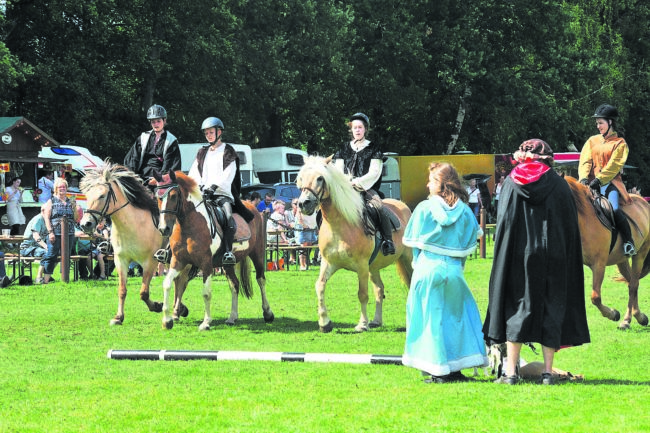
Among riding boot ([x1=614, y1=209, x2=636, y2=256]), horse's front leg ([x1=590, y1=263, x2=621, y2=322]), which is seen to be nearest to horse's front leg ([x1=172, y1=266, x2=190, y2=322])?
horse's front leg ([x1=590, y1=263, x2=621, y2=322])

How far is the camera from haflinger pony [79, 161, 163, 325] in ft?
47.8

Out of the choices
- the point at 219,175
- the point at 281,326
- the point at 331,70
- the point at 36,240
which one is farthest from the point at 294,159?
the point at 281,326

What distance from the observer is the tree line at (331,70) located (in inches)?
1663

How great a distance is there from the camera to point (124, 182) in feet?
48.8

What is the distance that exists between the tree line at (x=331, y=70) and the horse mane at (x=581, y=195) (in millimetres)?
26826

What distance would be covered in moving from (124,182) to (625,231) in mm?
6961

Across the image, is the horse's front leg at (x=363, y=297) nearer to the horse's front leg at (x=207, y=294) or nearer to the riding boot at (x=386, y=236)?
the riding boot at (x=386, y=236)

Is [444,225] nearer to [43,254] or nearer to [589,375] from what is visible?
[589,375]

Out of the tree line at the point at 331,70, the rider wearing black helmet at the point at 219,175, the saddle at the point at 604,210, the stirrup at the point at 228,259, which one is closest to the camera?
the saddle at the point at 604,210

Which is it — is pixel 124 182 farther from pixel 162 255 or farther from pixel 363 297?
pixel 363 297

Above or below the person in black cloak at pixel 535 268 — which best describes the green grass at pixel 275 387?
below

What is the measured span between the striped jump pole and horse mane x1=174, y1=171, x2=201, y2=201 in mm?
3228

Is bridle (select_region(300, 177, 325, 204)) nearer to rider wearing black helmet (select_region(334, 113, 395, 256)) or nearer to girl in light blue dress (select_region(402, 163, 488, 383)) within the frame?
rider wearing black helmet (select_region(334, 113, 395, 256))

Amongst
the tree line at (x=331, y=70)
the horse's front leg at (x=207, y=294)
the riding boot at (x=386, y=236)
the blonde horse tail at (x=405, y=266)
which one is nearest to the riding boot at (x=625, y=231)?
the blonde horse tail at (x=405, y=266)
